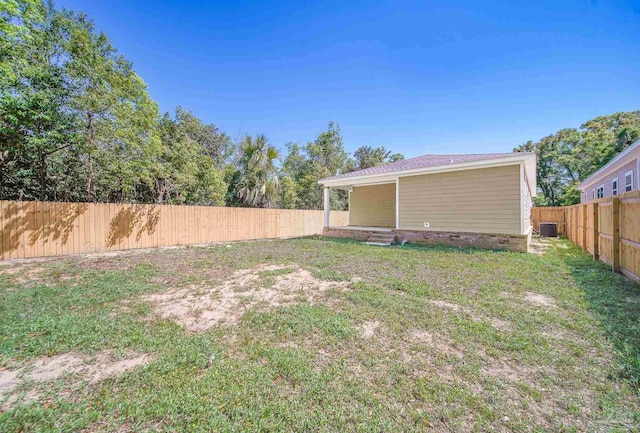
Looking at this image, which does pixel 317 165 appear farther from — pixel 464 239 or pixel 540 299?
pixel 540 299

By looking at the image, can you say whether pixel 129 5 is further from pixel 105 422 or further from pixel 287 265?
pixel 105 422

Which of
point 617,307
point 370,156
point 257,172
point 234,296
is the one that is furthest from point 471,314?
point 370,156

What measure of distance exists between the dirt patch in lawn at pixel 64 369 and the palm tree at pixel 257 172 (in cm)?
1234

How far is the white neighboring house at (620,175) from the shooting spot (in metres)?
8.01

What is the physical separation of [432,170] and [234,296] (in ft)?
26.9

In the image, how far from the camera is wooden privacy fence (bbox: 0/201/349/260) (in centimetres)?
703

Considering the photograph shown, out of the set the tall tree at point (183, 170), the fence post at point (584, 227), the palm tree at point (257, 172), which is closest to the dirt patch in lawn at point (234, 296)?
the tall tree at point (183, 170)

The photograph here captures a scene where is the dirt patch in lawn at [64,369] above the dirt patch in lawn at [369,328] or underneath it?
underneath

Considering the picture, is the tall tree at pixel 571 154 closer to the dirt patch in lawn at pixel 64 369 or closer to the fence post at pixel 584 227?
the fence post at pixel 584 227

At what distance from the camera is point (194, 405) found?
1779mm

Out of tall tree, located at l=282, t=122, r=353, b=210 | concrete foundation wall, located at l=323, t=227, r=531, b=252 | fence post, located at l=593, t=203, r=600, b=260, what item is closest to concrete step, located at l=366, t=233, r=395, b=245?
concrete foundation wall, located at l=323, t=227, r=531, b=252

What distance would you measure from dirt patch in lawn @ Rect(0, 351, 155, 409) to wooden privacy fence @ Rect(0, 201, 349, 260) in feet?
23.9

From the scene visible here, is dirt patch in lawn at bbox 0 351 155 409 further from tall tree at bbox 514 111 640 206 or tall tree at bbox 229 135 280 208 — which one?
tall tree at bbox 514 111 640 206

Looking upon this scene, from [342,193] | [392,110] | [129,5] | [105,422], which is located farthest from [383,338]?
[342,193]
